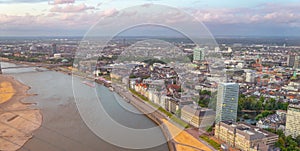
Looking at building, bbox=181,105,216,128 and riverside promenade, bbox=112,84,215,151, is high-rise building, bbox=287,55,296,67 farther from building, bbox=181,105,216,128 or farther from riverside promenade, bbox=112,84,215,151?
riverside promenade, bbox=112,84,215,151

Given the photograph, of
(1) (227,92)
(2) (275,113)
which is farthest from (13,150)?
(2) (275,113)

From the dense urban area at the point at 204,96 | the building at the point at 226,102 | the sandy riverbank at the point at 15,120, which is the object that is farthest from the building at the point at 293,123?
the sandy riverbank at the point at 15,120

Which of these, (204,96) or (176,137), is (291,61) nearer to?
(204,96)

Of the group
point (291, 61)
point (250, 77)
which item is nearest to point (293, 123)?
point (250, 77)

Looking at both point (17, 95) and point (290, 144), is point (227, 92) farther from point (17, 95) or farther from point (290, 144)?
point (17, 95)

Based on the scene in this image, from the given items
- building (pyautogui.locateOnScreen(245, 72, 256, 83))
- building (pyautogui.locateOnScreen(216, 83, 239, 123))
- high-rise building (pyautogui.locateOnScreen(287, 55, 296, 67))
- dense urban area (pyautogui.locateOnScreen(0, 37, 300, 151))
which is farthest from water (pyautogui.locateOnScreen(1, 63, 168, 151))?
high-rise building (pyautogui.locateOnScreen(287, 55, 296, 67))

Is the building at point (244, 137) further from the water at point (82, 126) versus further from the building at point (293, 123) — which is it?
the water at point (82, 126)
